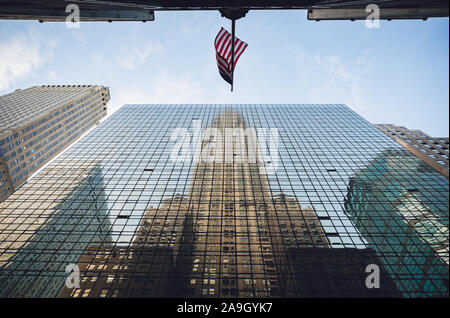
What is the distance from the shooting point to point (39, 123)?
259ft

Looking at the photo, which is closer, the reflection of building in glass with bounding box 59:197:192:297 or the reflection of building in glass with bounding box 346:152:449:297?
the reflection of building in glass with bounding box 59:197:192:297

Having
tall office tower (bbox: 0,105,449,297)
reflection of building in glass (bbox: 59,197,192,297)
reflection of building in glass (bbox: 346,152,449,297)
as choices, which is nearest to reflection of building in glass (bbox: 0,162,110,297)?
tall office tower (bbox: 0,105,449,297)

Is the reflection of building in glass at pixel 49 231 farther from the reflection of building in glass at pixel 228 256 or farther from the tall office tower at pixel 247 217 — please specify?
the reflection of building in glass at pixel 228 256

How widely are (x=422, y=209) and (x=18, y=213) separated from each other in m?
65.0

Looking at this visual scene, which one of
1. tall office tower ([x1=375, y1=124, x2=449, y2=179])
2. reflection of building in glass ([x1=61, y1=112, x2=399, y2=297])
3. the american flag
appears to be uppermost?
the american flag

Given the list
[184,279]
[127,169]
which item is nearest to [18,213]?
[127,169]

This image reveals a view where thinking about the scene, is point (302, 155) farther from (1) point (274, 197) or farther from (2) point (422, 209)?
(2) point (422, 209)

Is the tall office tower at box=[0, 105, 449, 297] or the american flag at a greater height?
the american flag

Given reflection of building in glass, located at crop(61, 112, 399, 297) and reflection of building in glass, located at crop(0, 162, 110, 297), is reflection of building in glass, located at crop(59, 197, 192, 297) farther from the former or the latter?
reflection of building in glass, located at crop(0, 162, 110, 297)

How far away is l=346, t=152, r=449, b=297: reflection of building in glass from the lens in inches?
1219

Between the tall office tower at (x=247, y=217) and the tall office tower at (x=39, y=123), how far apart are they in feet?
67.7

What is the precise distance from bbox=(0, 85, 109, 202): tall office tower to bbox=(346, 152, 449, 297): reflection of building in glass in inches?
3151

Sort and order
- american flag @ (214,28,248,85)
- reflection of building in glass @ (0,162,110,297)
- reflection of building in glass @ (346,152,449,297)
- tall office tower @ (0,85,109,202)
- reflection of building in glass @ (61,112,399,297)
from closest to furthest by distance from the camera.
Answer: american flag @ (214,28,248,85)
reflection of building in glass @ (61,112,399,297)
reflection of building in glass @ (346,152,449,297)
reflection of building in glass @ (0,162,110,297)
tall office tower @ (0,85,109,202)
